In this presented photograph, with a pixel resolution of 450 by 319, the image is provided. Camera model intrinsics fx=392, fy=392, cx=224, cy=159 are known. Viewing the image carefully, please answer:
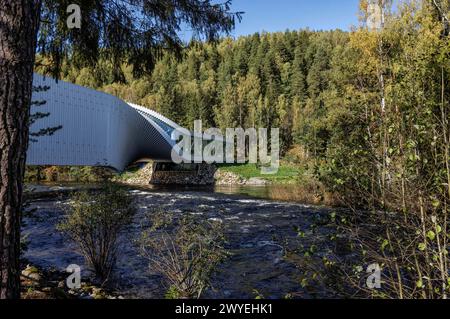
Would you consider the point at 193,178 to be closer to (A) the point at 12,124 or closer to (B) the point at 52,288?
(B) the point at 52,288

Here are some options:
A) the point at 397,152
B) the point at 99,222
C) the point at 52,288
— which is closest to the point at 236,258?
the point at 99,222

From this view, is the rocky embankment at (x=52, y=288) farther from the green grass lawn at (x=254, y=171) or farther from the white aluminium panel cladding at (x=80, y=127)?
the green grass lawn at (x=254, y=171)

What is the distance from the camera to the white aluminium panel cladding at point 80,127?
1966cm

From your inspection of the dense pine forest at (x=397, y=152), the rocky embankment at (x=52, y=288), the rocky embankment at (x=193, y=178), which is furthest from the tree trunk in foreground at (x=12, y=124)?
the rocky embankment at (x=193, y=178)

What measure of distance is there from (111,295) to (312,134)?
3.54 metres

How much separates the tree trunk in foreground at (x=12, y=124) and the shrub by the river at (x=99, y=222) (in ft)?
11.4

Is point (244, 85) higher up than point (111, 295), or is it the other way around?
point (244, 85)

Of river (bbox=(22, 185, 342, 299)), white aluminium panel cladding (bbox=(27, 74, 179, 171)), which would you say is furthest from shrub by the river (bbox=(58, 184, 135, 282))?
white aluminium panel cladding (bbox=(27, 74, 179, 171))

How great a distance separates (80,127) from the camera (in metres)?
22.1

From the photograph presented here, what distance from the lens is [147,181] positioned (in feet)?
143

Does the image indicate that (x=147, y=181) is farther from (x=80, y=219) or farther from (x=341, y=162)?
(x=341, y=162)

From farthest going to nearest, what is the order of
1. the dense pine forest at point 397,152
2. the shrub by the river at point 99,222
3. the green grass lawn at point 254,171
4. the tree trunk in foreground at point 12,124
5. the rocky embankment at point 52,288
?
the green grass lawn at point 254,171 < the shrub by the river at point 99,222 < the rocky embankment at point 52,288 < the dense pine forest at point 397,152 < the tree trunk in foreground at point 12,124

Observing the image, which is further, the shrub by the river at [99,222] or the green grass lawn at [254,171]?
the green grass lawn at [254,171]

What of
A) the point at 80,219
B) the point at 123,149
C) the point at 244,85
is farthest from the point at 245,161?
the point at 80,219
